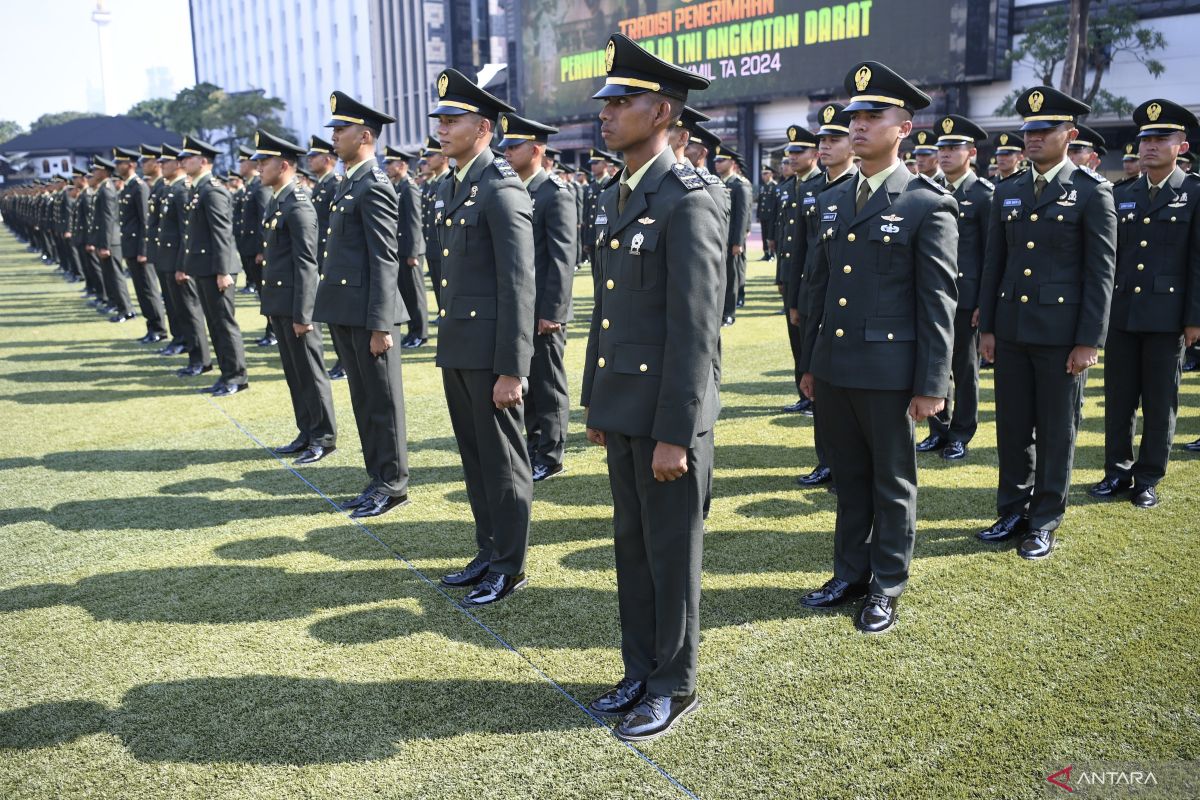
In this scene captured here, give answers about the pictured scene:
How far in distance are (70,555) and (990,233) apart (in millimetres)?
5260

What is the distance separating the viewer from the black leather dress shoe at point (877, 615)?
3936 mm

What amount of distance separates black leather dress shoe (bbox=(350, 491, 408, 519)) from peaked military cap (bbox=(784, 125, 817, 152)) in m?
4.45

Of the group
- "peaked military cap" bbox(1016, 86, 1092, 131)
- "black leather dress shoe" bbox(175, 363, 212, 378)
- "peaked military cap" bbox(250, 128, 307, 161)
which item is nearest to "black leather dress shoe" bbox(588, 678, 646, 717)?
"peaked military cap" bbox(1016, 86, 1092, 131)

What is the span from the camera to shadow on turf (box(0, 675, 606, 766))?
3174 millimetres

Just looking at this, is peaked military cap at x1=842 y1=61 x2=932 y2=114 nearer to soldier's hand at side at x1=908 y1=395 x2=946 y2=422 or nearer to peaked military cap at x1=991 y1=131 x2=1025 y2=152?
soldier's hand at side at x1=908 y1=395 x2=946 y2=422

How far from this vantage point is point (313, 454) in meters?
6.78

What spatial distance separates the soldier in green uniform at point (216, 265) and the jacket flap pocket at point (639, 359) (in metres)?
6.48

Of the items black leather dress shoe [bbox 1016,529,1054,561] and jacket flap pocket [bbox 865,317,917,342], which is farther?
black leather dress shoe [bbox 1016,529,1054,561]

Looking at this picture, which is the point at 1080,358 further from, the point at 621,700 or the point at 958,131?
the point at 621,700

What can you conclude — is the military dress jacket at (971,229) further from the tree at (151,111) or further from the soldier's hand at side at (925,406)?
the tree at (151,111)

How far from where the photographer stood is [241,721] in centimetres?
334

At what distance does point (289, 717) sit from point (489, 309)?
193cm

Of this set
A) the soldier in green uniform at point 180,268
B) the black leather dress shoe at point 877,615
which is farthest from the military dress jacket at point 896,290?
the soldier in green uniform at point 180,268

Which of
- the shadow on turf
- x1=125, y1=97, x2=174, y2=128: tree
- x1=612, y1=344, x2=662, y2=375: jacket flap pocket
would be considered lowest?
the shadow on turf
